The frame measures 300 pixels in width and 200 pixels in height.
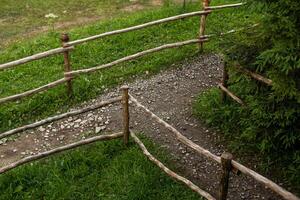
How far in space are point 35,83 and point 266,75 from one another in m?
4.75

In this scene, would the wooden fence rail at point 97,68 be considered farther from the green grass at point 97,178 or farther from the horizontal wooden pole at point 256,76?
the green grass at point 97,178

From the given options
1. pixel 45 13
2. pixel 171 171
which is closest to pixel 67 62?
pixel 171 171

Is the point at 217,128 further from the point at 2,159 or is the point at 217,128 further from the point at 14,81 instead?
the point at 14,81

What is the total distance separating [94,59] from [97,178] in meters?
3.84

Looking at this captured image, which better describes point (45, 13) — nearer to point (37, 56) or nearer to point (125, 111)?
point (37, 56)

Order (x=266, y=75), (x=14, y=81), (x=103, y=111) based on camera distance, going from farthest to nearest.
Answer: (x=14, y=81), (x=103, y=111), (x=266, y=75)

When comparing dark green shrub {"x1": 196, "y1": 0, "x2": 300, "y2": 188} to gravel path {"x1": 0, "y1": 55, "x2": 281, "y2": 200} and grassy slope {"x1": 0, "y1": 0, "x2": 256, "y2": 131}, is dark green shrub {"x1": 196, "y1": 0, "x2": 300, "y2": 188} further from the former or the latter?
grassy slope {"x1": 0, "y1": 0, "x2": 256, "y2": 131}

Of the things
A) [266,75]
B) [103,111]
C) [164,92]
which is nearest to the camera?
[266,75]

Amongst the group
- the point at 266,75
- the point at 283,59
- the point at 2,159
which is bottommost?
the point at 2,159

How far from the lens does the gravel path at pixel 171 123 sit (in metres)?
6.35

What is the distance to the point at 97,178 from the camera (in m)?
6.35

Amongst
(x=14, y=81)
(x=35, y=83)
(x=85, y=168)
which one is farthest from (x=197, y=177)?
(x=14, y=81)

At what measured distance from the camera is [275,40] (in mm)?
5801

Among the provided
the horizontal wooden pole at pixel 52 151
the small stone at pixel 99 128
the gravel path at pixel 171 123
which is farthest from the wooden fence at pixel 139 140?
the small stone at pixel 99 128
